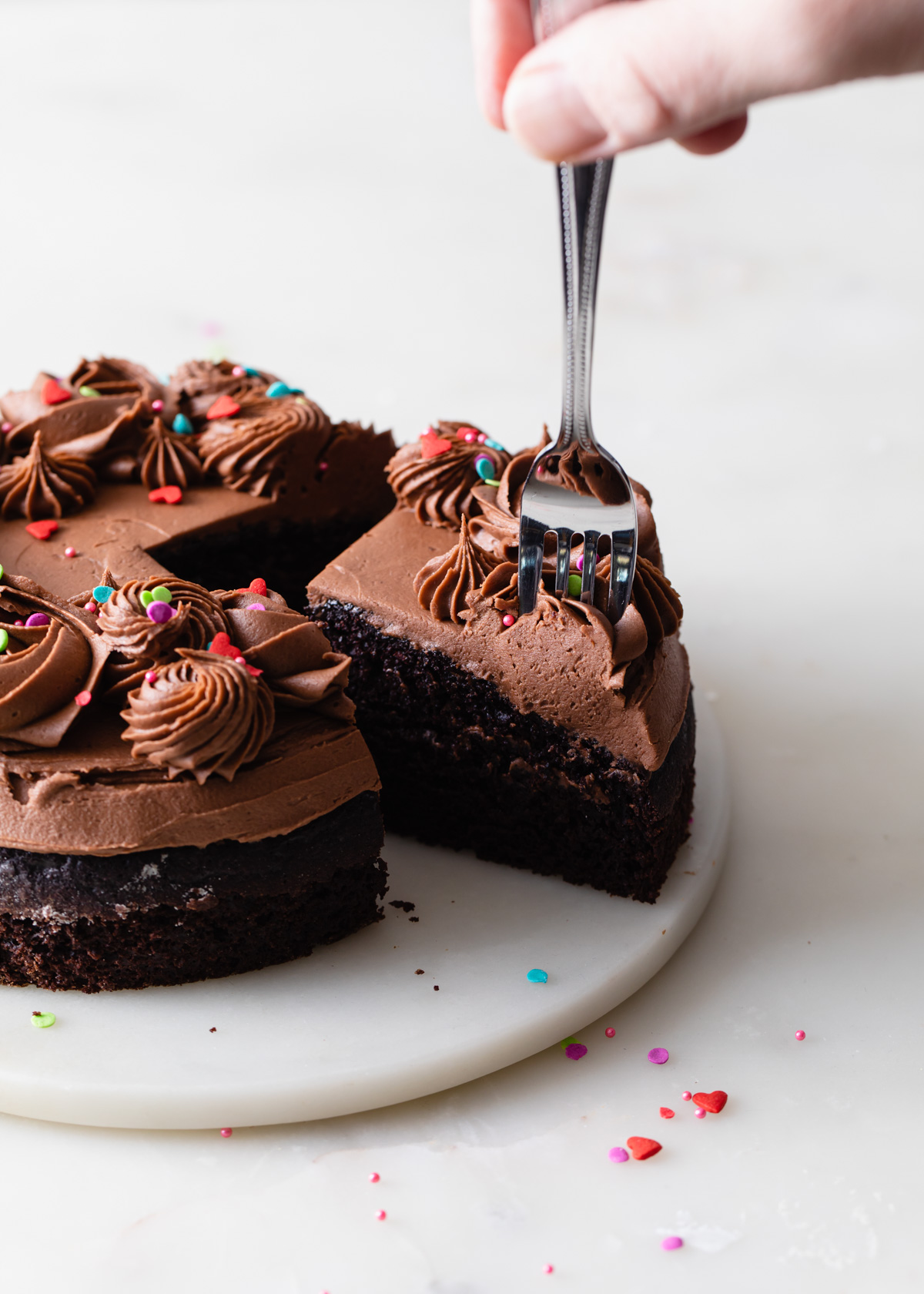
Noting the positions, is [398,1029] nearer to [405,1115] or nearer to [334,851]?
[405,1115]

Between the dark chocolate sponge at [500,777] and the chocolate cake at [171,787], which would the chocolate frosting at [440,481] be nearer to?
the dark chocolate sponge at [500,777]

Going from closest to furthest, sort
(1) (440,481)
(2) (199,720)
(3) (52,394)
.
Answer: (2) (199,720)
(1) (440,481)
(3) (52,394)

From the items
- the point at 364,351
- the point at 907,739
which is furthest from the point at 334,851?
the point at 364,351

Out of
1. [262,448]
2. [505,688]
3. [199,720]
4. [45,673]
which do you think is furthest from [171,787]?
[262,448]

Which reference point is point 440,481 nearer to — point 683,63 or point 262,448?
point 262,448

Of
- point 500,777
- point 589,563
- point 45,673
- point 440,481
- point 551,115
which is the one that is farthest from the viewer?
point 440,481

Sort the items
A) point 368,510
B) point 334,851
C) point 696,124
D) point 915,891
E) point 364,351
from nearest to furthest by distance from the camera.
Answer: point 696,124 < point 334,851 < point 915,891 < point 368,510 < point 364,351

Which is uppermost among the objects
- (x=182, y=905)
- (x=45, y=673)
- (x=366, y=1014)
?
(x=45, y=673)

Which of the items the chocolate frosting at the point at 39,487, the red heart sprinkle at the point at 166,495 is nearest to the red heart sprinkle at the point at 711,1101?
the red heart sprinkle at the point at 166,495
